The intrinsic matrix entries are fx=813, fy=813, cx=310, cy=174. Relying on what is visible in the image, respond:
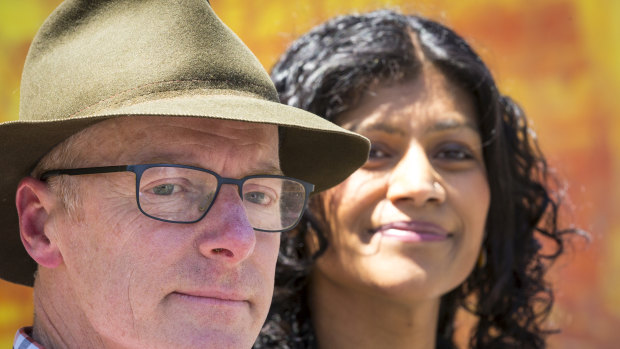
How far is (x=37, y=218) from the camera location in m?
2.09

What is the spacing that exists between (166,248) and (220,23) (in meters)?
0.63

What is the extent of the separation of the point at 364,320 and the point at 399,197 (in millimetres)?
539

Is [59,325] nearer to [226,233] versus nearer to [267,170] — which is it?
[226,233]

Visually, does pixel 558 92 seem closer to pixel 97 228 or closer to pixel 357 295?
pixel 357 295

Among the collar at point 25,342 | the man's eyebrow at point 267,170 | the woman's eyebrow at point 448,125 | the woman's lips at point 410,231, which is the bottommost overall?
the collar at point 25,342

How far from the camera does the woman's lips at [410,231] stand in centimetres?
291

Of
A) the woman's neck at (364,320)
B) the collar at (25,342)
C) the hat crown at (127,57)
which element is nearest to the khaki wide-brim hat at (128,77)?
the hat crown at (127,57)

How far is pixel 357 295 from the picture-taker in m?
3.13

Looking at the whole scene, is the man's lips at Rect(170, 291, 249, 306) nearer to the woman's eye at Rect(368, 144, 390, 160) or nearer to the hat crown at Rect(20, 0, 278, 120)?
the hat crown at Rect(20, 0, 278, 120)

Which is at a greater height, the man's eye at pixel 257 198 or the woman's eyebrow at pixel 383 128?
the woman's eyebrow at pixel 383 128

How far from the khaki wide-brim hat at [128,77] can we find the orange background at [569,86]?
1.89 meters

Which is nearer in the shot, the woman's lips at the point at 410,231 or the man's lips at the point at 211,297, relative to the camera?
the man's lips at the point at 211,297

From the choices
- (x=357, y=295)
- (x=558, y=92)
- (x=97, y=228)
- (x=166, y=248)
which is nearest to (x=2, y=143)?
(x=97, y=228)

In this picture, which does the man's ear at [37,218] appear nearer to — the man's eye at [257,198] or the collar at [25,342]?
the collar at [25,342]
